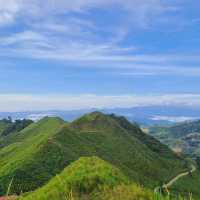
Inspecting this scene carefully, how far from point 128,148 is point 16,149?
45094 mm

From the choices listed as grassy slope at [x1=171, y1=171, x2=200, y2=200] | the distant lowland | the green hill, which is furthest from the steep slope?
grassy slope at [x1=171, y1=171, x2=200, y2=200]

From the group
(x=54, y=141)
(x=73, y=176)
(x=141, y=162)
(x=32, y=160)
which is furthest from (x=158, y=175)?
(x=73, y=176)

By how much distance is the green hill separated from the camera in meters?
119

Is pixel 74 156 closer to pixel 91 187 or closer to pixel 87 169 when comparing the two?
pixel 87 169

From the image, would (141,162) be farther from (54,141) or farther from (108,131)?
(54,141)

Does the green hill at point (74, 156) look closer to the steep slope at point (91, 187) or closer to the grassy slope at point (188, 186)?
the grassy slope at point (188, 186)

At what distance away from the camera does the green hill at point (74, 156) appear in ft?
390

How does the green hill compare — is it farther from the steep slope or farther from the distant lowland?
the steep slope

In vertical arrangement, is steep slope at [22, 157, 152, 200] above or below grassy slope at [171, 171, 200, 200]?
above

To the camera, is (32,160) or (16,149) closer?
(32,160)

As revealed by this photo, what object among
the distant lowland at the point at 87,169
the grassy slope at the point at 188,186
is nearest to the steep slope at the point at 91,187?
the distant lowland at the point at 87,169

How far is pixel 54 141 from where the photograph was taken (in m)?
146

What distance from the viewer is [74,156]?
454 ft

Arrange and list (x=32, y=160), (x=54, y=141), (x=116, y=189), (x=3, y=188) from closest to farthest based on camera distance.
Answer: (x=116, y=189) < (x=3, y=188) < (x=32, y=160) < (x=54, y=141)
